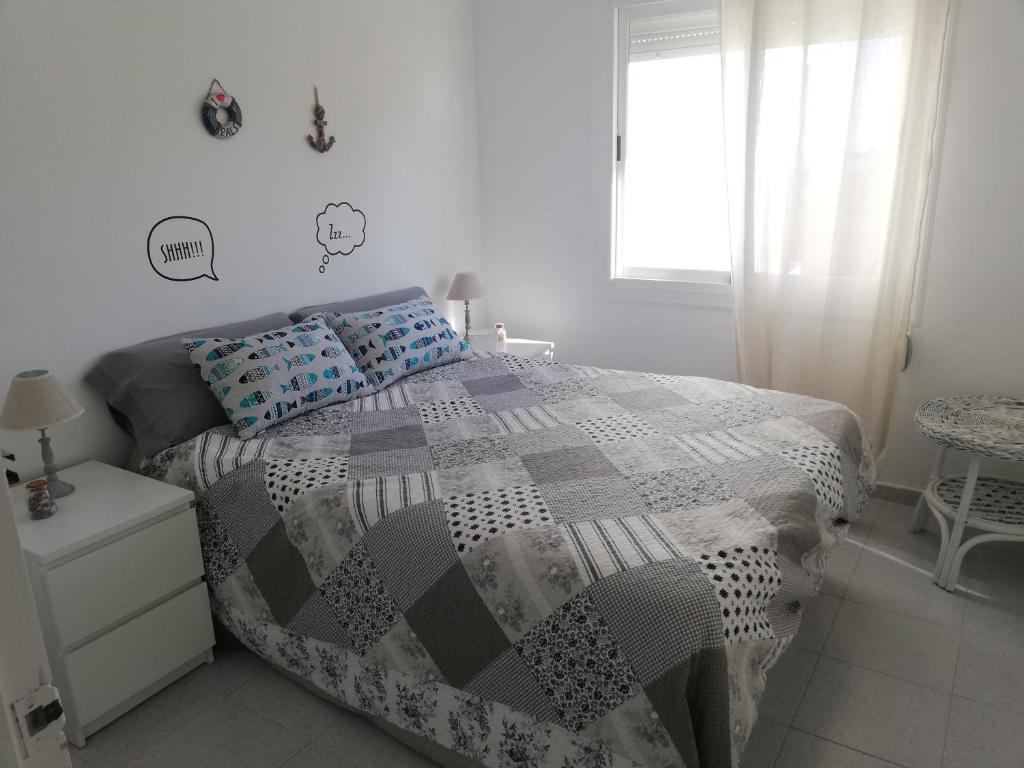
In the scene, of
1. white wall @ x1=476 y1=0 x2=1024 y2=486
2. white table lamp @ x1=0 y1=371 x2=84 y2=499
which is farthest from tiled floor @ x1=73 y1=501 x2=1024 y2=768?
white wall @ x1=476 y1=0 x2=1024 y2=486

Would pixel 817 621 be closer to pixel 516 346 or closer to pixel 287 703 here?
pixel 287 703

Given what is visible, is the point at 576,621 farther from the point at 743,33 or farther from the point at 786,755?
the point at 743,33

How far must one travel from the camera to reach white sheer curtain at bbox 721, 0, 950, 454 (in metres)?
2.73

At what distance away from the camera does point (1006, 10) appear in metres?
2.55

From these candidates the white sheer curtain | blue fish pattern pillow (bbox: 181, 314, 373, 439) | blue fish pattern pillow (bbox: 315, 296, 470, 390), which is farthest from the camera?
blue fish pattern pillow (bbox: 315, 296, 470, 390)

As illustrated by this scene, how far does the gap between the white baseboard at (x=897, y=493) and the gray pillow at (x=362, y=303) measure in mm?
2282

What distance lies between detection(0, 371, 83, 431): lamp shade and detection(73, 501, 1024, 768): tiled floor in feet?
2.82

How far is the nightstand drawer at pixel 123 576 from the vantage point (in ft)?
5.81

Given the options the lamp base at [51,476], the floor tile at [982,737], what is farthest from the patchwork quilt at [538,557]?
the floor tile at [982,737]

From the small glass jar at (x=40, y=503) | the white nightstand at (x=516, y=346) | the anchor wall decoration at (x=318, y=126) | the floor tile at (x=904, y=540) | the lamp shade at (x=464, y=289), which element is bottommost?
the floor tile at (x=904, y=540)

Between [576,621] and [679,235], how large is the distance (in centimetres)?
252

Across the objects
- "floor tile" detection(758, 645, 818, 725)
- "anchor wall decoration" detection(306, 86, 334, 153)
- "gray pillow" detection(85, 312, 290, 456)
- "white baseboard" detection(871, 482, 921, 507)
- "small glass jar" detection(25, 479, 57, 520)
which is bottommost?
"floor tile" detection(758, 645, 818, 725)

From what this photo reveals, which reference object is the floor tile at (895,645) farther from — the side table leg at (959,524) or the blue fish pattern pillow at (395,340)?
the blue fish pattern pillow at (395,340)

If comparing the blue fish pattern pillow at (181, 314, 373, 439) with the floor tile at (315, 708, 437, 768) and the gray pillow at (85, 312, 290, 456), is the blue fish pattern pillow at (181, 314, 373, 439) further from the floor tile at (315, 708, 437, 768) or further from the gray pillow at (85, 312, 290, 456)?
the floor tile at (315, 708, 437, 768)
